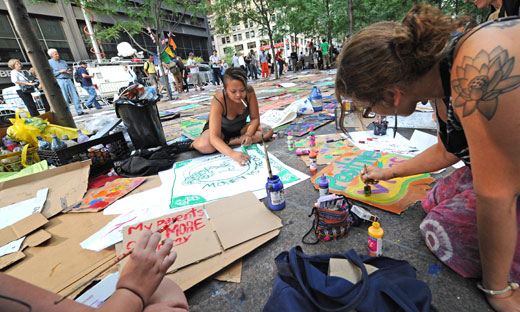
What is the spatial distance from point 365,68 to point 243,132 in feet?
7.49

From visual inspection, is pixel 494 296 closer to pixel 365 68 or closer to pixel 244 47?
pixel 365 68

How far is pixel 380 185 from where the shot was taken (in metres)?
1.65

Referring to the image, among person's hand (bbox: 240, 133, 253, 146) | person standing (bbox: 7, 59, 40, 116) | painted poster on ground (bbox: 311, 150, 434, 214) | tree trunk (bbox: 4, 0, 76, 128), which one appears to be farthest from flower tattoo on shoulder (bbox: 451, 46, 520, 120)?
person standing (bbox: 7, 59, 40, 116)

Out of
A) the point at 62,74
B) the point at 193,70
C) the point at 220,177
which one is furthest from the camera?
the point at 193,70

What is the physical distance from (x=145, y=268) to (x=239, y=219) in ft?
2.16

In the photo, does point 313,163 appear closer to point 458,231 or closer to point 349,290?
point 458,231

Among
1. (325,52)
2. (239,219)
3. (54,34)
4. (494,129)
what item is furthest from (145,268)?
(54,34)

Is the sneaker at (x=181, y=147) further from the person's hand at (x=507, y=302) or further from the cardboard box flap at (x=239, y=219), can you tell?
the person's hand at (x=507, y=302)

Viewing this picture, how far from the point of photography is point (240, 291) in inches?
42.4

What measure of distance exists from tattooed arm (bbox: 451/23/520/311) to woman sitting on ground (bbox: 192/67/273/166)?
5.88 feet

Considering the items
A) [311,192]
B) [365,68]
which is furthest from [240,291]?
[365,68]

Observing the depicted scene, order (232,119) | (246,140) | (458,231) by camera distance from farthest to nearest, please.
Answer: (232,119), (246,140), (458,231)

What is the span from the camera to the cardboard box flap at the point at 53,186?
6.24ft

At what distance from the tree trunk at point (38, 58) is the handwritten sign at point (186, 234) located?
3.14m
